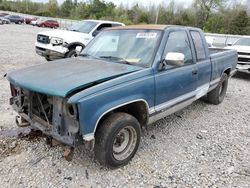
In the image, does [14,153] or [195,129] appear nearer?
[14,153]

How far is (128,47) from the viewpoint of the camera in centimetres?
397

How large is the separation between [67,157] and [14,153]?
3.42 feet

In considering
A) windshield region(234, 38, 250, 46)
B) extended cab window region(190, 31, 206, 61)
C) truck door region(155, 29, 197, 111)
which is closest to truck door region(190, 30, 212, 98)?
extended cab window region(190, 31, 206, 61)

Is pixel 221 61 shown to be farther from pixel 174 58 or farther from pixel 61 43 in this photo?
pixel 61 43

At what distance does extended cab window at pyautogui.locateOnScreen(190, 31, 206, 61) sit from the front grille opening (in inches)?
113

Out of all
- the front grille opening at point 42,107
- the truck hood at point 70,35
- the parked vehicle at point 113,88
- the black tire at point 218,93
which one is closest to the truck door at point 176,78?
the parked vehicle at point 113,88

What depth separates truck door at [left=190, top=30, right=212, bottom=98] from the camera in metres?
4.73

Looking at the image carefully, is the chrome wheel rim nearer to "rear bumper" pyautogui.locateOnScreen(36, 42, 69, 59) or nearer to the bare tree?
"rear bumper" pyautogui.locateOnScreen(36, 42, 69, 59)

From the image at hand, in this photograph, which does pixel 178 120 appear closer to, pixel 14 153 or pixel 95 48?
pixel 95 48

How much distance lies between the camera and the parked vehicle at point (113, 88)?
286cm

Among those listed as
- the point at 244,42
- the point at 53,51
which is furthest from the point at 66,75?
the point at 244,42

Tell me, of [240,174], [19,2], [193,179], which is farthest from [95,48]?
[19,2]

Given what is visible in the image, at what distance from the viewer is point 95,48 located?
4.46 m

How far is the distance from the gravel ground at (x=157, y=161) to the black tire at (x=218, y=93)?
1.10m
